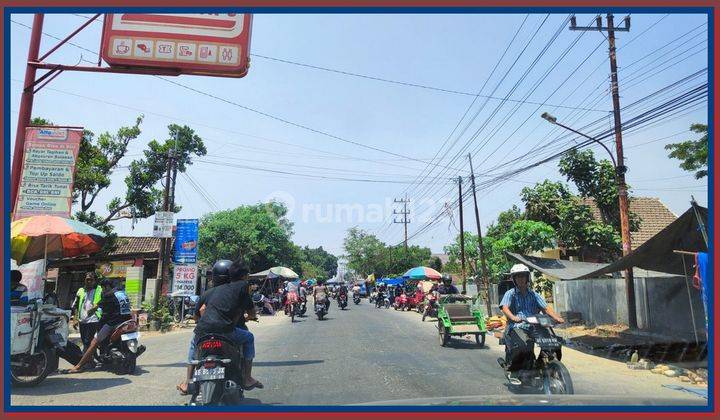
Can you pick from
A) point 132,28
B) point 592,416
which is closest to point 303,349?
point 132,28

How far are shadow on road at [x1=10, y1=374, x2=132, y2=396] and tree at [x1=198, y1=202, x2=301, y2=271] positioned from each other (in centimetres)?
2604

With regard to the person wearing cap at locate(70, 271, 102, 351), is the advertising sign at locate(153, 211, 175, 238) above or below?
above

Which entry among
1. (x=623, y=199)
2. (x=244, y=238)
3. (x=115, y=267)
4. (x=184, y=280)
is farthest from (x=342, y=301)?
(x=623, y=199)

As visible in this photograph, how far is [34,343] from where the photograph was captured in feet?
20.6

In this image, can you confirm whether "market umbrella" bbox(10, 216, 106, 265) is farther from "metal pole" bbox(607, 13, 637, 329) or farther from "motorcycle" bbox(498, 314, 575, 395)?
"metal pole" bbox(607, 13, 637, 329)

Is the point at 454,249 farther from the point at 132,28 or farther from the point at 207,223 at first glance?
the point at 132,28

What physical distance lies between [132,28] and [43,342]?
4504 millimetres

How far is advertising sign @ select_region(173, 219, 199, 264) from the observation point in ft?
55.0

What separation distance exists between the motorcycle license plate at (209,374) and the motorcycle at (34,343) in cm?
301

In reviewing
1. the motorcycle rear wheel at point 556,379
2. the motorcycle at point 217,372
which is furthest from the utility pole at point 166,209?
the motorcycle rear wheel at point 556,379

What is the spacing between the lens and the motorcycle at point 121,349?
7.28 m

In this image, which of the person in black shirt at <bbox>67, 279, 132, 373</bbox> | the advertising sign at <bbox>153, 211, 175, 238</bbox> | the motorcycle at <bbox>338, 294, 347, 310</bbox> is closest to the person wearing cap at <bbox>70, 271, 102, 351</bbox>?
the person in black shirt at <bbox>67, 279, 132, 373</bbox>

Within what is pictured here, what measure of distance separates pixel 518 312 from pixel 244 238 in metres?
30.2

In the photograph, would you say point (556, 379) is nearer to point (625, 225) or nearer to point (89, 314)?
point (89, 314)
